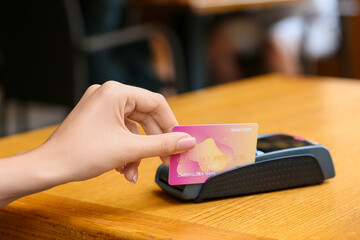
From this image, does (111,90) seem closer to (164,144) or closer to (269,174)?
(164,144)

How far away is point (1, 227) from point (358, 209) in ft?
1.47

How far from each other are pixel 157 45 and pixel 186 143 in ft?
10.2

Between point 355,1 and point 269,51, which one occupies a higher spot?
point 355,1

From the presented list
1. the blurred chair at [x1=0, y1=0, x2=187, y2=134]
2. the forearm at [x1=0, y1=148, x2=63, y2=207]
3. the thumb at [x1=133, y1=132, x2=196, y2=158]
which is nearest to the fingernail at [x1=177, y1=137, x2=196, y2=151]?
the thumb at [x1=133, y1=132, x2=196, y2=158]

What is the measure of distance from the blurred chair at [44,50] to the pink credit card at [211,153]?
155cm

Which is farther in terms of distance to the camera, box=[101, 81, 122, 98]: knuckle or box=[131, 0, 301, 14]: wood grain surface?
box=[131, 0, 301, 14]: wood grain surface

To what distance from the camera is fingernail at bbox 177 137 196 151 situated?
0.63 metres

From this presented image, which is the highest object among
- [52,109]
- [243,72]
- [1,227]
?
[1,227]

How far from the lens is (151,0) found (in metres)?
2.99

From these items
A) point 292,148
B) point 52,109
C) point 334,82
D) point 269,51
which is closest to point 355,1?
point 269,51

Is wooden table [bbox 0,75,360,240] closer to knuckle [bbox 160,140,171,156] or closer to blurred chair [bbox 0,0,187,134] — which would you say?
knuckle [bbox 160,140,171,156]

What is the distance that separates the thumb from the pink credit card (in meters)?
0.02

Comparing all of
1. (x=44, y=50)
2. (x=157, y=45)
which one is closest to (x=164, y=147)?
(x=44, y=50)

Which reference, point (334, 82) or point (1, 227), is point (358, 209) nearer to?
point (1, 227)
